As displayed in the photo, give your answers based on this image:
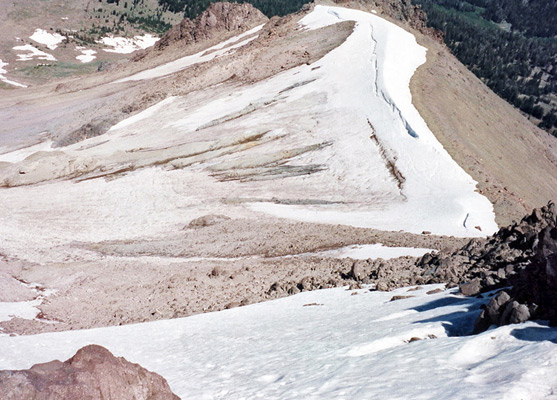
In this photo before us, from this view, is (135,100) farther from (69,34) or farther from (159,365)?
(69,34)

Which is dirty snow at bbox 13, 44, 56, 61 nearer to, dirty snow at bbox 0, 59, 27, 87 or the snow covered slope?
dirty snow at bbox 0, 59, 27, 87

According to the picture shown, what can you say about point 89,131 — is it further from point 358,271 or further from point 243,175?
point 358,271

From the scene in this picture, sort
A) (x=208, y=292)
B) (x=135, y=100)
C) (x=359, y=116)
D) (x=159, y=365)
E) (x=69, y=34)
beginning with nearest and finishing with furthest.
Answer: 1. (x=159, y=365)
2. (x=208, y=292)
3. (x=359, y=116)
4. (x=135, y=100)
5. (x=69, y=34)

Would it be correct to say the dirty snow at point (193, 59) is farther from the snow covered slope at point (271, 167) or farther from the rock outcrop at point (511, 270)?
the rock outcrop at point (511, 270)

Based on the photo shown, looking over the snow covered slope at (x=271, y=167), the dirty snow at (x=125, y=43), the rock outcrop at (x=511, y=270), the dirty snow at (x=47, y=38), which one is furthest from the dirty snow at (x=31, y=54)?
the rock outcrop at (x=511, y=270)

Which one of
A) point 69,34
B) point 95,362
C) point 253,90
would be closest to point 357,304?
point 95,362

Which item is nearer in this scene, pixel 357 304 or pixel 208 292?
pixel 357 304

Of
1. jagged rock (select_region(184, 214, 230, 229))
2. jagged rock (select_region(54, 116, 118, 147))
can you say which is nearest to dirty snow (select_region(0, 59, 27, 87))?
jagged rock (select_region(54, 116, 118, 147))
